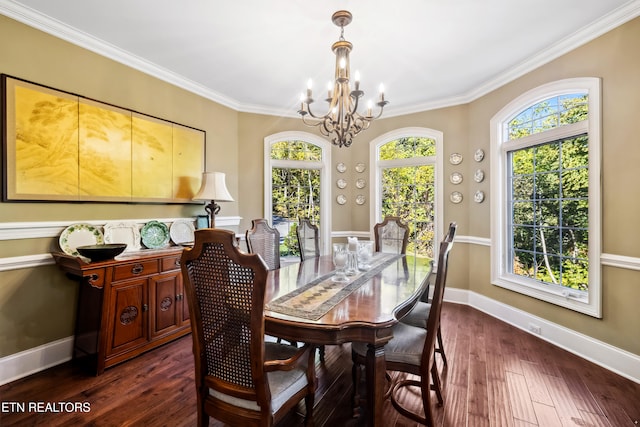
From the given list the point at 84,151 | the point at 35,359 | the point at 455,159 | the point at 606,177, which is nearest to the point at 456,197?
the point at 455,159

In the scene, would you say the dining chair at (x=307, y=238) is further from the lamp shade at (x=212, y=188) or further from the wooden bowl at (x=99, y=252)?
the wooden bowl at (x=99, y=252)

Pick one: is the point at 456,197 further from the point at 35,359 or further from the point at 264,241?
the point at 35,359

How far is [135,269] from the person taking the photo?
255 cm

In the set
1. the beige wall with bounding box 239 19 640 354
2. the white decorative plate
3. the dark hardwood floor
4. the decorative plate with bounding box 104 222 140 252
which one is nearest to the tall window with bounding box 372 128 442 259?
the white decorative plate

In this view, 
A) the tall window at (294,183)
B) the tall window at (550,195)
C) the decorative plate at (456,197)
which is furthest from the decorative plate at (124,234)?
the tall window at (550,195)

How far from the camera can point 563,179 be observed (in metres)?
2.94

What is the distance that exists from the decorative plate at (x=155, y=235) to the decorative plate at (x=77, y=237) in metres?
0.39

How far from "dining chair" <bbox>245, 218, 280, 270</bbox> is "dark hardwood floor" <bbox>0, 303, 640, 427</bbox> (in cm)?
107

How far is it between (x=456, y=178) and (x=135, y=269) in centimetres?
410

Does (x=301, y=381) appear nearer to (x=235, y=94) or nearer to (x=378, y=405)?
(x=378, y=405)

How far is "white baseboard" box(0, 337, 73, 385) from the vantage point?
87.0 inches

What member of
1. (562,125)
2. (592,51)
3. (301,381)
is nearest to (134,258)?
(301,381)

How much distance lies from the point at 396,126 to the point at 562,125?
7.20ft

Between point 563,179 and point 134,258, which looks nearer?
point 134,258
